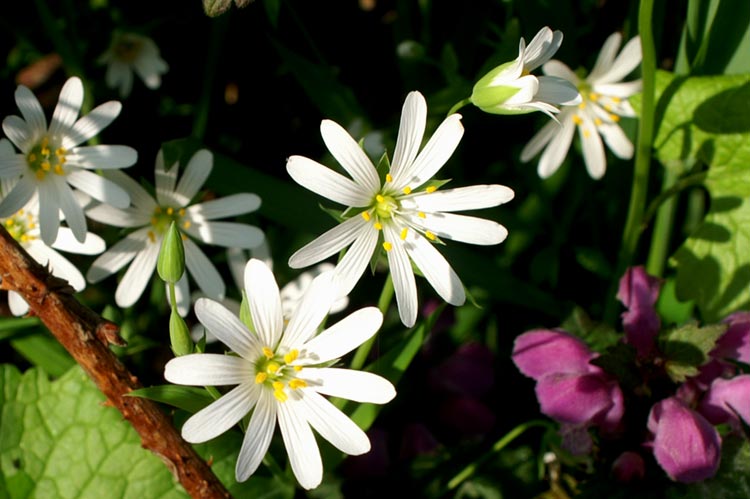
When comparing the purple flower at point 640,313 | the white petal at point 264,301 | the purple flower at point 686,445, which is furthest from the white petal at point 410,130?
the purple flower at point 686,445

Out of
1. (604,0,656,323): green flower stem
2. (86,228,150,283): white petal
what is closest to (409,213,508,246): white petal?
(604,0,656,323): green flower stem

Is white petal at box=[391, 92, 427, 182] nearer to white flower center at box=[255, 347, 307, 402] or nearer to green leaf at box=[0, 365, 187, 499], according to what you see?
white flower center at box=[255, 347, 307, 402]

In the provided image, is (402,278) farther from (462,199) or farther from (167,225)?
(167,225)

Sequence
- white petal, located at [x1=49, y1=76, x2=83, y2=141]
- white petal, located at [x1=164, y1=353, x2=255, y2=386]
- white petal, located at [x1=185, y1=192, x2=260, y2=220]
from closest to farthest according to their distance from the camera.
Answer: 1. white petal, located at [x1=164, y1=353, x2=255, y2=386]
2. white petal, located at [x1=49, y1=76, x2=83, y2=141]
3. white petal, located at [x1=185, y1=192, x2=260, y2=220]

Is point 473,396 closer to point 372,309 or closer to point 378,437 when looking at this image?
point 378,437

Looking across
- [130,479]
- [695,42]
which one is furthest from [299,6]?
[130,479]

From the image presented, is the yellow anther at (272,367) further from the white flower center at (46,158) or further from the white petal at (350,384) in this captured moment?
the white flower center at (46,158)
